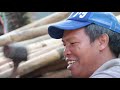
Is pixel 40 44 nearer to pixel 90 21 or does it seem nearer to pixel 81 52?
pixel 81 52

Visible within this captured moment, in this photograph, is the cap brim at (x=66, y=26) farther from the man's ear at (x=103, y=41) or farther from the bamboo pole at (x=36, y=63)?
the bamboo pole at (x=36, y=63)

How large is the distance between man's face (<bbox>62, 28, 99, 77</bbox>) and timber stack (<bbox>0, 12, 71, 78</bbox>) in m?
0.61

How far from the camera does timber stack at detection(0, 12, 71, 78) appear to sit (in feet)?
6.55

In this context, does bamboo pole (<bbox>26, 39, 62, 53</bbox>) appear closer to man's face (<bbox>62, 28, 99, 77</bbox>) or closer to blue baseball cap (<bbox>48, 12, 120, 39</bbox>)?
man's face (<bbox>62, 28, 99, 77</bbox>)

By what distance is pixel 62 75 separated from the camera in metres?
2.00

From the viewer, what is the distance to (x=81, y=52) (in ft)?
4.37

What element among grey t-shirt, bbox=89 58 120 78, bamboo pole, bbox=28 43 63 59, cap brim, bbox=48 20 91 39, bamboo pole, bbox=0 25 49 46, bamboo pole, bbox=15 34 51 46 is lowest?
bamboo pole, bbox=28 43 63 59

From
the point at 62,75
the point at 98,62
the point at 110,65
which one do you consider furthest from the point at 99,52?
the point at 62,75

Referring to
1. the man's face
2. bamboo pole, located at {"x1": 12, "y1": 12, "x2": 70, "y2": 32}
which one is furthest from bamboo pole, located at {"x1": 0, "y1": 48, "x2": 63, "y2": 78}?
the man's face

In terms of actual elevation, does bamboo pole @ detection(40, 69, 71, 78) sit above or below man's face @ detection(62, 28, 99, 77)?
below

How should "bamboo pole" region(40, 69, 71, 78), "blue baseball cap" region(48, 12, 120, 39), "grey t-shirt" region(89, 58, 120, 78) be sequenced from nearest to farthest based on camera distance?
"grey t-shirt" region(89, 58, 120, 78) → "blue baseball cap" region(48, 12, 120, 39) → "bamboo pole" region(40, 69, 71, 78)

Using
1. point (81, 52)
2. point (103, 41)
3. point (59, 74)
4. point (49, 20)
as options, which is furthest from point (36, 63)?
point (103, 41)

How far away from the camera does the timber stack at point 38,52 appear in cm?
200

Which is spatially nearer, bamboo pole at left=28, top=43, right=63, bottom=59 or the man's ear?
the man's ear
